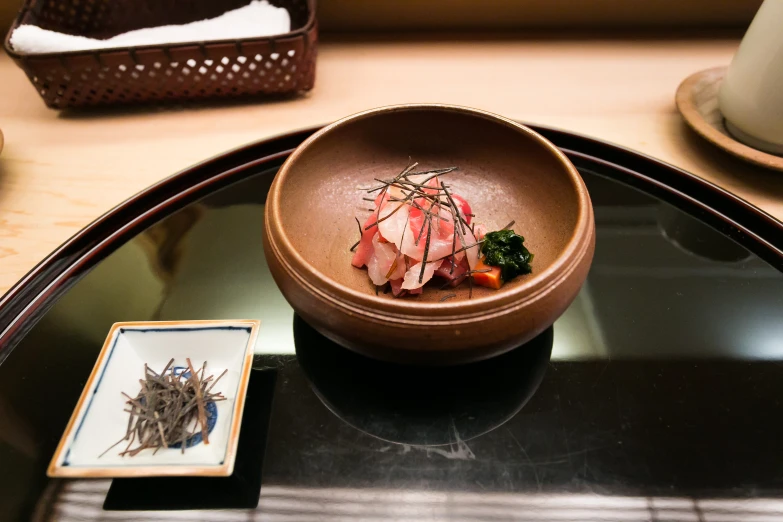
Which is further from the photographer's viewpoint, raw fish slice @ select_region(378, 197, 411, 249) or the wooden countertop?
the wooden countertop

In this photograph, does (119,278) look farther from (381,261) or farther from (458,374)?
(458,374)

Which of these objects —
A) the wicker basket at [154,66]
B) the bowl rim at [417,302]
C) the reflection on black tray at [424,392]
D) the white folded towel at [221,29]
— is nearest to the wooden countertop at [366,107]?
the wicker basket at [154,66]

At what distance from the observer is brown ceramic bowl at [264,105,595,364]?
0.79 m

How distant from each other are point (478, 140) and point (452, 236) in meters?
0.33

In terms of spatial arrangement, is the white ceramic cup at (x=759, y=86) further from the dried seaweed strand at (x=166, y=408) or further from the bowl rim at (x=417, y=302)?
the dried seaweed strand at (x=166, y=408)

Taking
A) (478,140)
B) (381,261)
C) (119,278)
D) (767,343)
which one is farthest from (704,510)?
(119,278)

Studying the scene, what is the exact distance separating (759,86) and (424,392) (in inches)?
44.5

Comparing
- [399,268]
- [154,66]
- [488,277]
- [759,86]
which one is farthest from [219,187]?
[759,86]

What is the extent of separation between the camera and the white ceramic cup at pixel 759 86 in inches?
48.1

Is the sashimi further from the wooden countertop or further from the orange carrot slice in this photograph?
the wooden countertop

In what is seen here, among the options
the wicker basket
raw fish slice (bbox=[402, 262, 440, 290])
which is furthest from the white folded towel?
raw fish slice (bbox=[402, 262, 440, 290])

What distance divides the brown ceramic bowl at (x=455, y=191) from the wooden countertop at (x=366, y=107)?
53 cm

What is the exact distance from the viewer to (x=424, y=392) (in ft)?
3.18

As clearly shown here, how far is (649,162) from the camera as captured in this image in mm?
1379
